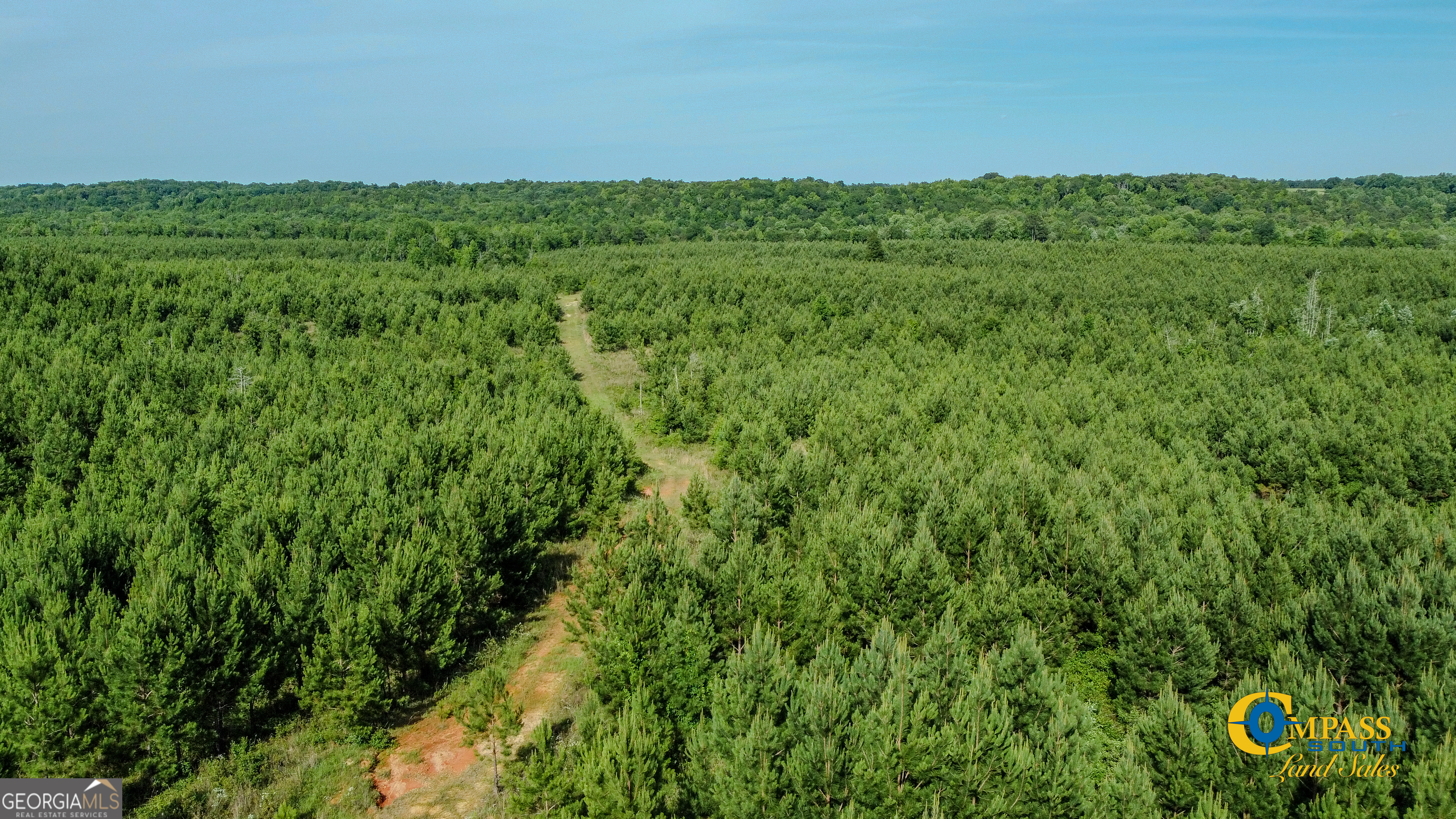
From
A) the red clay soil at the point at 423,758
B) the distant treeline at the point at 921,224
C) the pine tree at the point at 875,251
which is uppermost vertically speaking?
the distant treeline at the point at 921,224

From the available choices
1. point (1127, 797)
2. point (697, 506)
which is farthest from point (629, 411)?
point (1127, 797)

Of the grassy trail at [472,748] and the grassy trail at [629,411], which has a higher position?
the grassy trail at [629,411]

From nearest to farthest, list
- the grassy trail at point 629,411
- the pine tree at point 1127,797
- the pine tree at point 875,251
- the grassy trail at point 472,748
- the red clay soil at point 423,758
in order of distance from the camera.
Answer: the pine tree at point 1127,797
the grassy trail at point 472,748
the red clay soil at point 423,758
the grassy trail at point 629,411
the pine tree at point 875,251

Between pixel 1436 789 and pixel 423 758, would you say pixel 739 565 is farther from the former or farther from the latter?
pixel 1436 789

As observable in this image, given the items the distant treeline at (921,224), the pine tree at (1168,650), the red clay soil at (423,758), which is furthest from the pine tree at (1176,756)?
the distant treeline at (921,224)

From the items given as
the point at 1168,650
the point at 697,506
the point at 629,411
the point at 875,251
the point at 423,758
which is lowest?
the point at 423,758

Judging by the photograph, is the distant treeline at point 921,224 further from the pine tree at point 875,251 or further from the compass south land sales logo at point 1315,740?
the compass south land sales logo at point 1315,740
